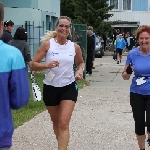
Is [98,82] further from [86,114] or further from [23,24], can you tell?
[86,114]

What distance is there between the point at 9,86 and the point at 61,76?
270 cm

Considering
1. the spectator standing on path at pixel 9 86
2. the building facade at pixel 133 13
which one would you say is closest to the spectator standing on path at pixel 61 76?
the spectator standing on path at pixel 9 86

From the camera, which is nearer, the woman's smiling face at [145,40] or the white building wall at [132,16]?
the woman's smiling face at [145,40]

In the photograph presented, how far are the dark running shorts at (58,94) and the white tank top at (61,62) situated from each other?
5 cm

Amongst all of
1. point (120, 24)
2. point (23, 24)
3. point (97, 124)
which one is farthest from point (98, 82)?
point (120, 24)

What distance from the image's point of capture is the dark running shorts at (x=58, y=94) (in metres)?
6.29

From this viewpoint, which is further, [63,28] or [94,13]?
[94,13]

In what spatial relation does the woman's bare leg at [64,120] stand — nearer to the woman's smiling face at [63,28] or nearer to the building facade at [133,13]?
the woman's smiling face at [63,28]

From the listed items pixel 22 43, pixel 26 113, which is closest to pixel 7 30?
pixel 22 43

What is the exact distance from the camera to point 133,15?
5084 centimetres

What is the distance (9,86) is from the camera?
3.60 meters

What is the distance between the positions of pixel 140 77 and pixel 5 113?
3.15m

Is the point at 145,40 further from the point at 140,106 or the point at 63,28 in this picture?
the point at 63,28

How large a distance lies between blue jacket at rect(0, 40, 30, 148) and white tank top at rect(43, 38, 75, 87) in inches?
103
